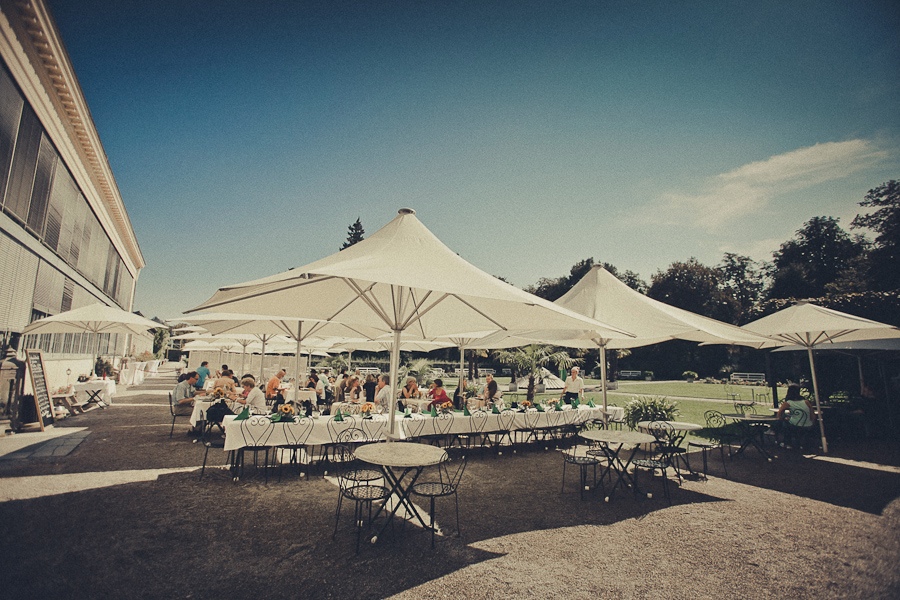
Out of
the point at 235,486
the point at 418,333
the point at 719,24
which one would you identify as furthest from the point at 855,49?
the point at 235,486

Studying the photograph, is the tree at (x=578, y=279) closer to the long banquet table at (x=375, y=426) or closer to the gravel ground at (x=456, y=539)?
the long banquet table at (x=375, y=426)

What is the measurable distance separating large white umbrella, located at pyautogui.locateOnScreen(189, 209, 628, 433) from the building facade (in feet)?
34.4

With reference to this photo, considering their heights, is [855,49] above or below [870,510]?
above

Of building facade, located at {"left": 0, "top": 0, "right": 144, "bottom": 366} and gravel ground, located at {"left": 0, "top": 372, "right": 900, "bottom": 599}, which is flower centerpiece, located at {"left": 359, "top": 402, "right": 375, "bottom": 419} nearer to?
gravel ground, located at {"left": 0, "top": 372, "right": 900, "bottom": 599}

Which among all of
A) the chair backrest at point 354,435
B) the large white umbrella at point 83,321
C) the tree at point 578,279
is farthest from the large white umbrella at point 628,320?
the tree at point 578,279

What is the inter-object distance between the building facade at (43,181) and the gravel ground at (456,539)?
7.75 m

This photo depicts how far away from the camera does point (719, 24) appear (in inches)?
299

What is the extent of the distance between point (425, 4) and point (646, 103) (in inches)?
207

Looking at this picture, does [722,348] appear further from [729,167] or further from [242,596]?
[242,596]

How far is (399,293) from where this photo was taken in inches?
Result: 199

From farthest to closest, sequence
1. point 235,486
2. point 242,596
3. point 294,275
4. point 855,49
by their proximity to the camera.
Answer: point 855,49 → point 235,486 → point 294,275 → point 242,596

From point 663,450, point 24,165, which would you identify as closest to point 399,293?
point 663,450

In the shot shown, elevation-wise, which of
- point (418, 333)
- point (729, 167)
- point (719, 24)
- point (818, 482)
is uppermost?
point (719, 24)

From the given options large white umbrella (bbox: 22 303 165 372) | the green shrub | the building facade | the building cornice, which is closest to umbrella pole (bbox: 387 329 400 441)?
the green shrub
